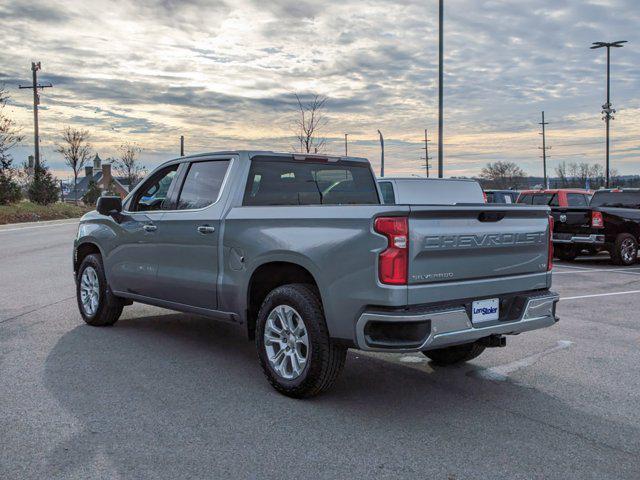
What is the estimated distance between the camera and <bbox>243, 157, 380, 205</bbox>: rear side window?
5.89 meters

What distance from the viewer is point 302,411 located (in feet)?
15.5

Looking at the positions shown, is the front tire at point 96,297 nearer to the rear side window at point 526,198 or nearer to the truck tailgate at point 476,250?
the truck tailgate at point 476,250

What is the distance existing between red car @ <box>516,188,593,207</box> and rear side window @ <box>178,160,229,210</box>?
1227cm

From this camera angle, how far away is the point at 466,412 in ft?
15.4

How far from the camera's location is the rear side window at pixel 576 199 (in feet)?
55.9

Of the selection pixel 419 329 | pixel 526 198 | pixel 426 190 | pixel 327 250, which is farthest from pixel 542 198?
pixel 419 329

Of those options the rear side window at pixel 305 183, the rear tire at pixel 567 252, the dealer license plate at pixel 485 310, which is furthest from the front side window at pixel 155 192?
the rear tire at pixel 567 252

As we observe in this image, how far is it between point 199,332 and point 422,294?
366 cm

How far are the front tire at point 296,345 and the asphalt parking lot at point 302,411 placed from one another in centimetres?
17

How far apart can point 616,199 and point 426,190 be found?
6417 mm

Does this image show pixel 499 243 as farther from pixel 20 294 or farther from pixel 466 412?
pixel 20 294

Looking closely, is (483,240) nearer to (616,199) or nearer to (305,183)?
(305,183)

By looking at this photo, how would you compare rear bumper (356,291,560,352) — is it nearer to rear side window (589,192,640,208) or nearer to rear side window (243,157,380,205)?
rear side window (243,157,380,205)

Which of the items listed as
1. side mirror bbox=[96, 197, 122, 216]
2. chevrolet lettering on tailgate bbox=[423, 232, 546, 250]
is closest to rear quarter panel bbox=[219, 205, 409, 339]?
chevrolet lettering on tailgate bbox=[423, 232, 546, 250]
